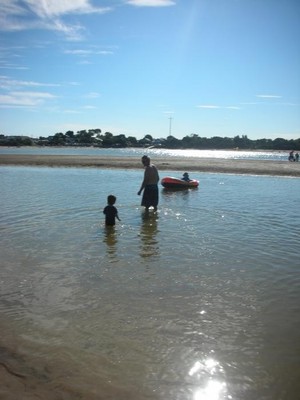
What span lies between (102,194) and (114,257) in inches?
434

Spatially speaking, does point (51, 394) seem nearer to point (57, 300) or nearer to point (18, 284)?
point (57, 300)

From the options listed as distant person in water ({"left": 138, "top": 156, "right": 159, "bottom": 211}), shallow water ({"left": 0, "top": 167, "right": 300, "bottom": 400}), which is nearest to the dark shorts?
distant person in water ({"left": 138, "top": 156, "right": 159, "bottom": 211})

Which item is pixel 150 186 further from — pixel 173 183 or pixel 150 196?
pixel 173 183

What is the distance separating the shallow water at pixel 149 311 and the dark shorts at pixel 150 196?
2.27 m

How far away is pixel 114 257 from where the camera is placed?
8281mm

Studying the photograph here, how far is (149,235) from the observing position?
10.5 meters

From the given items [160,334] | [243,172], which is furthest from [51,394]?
[243,172]

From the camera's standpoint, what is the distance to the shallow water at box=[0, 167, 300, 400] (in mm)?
4059

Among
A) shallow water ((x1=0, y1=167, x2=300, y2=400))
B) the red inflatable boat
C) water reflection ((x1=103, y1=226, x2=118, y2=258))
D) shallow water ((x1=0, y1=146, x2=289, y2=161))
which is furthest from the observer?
shallow water ((x1=0, y1=146, x2=289, y2=161))

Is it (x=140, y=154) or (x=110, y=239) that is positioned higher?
(x=110, y=239)

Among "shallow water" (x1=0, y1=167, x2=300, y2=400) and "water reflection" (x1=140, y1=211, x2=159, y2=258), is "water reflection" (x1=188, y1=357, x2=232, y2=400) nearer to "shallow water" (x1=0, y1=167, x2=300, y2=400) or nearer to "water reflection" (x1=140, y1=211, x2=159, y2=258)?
"shallow water" (x1=0, y1=167, x2=300, y2=400)

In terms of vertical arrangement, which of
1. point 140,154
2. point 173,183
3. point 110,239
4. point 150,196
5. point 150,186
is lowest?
point 140,154

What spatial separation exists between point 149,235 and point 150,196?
3.71m

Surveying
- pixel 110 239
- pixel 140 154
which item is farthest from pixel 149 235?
pixel 140 154
